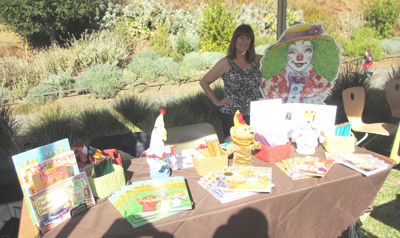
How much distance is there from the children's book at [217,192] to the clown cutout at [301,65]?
4.36 ft

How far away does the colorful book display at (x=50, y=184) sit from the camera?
1.15 m

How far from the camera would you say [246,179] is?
1.50 metres

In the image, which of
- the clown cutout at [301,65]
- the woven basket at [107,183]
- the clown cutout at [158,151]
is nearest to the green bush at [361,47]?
the clown cutout at [301,65]

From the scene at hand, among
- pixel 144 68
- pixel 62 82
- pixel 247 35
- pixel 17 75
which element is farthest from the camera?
pixel 144 68

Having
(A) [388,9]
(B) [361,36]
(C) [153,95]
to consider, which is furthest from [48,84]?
(A) [388,9]

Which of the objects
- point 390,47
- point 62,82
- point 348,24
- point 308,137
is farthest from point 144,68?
point 348,24

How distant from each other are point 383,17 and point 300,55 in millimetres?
14079

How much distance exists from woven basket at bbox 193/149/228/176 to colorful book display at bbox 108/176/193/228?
0.44ft

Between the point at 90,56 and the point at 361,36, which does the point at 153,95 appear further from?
the point at 361,36

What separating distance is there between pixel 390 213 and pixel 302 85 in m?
1.46

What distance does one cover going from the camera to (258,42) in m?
9.77

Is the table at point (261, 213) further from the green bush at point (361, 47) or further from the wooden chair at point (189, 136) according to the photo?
the green bush at point (361, 47)

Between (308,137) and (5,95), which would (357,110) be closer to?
(308,137)

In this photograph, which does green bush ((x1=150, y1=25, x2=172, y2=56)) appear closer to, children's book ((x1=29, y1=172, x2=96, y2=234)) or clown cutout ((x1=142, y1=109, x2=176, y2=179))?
clown cutout ((x1=142, y1=109, x2=176, y2=179))
